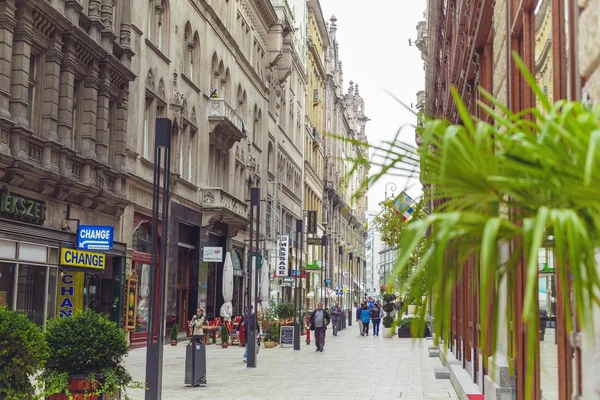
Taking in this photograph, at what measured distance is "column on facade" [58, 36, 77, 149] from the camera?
26594 millimetres

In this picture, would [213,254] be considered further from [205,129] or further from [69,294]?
[69,294]

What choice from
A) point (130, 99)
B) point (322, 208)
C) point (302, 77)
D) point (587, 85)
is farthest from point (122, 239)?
point (322, 208)

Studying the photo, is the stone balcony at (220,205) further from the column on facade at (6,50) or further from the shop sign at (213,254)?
the column on facade at (6,50)

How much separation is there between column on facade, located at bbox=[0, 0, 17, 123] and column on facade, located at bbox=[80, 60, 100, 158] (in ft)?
17.5

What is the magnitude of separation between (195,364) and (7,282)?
634 cm

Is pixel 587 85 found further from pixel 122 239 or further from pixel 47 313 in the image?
pixel 122 239


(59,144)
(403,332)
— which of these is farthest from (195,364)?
(403,332)

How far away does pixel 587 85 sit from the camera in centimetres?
496

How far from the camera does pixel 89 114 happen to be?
28844 millimetres

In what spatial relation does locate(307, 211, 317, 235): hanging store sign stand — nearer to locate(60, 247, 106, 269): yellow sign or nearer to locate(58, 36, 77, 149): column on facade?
locate(60, 247, 106, 269): yellow sign

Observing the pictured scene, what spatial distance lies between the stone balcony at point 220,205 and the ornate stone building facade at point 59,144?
11.2m

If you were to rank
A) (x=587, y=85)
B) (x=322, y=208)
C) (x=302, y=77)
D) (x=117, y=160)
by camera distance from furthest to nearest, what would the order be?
(x=322, y=208)
(x=302, y=77)
(x=117, y=160)
(x=587, y=85)

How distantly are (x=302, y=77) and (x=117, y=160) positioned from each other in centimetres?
4950

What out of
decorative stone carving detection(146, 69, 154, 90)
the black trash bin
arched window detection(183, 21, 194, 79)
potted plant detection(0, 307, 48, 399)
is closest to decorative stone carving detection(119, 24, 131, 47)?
decorative stone carving detection(146, 69, 154, 90)
